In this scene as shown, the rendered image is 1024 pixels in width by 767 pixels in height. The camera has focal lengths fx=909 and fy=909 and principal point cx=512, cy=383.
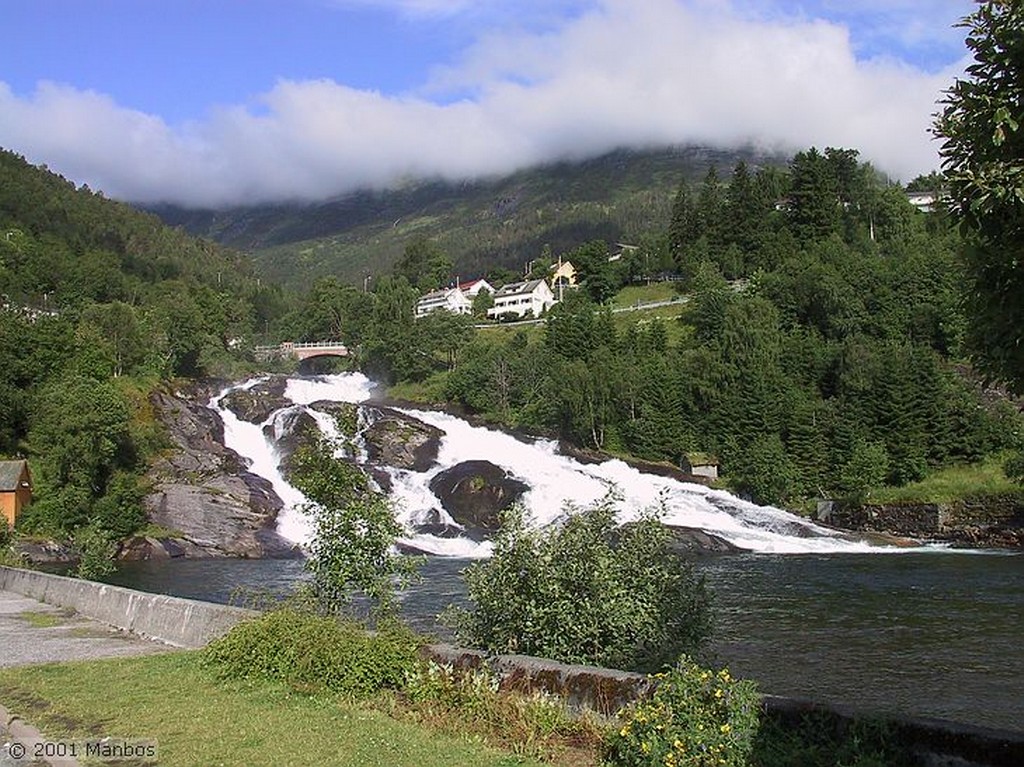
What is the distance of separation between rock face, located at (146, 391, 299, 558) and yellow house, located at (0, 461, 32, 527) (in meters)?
5.74

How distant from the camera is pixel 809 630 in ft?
74.3

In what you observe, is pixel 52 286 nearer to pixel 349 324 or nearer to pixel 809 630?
pixel 349 324

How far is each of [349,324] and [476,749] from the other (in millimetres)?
92451

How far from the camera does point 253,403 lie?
61.0 meters

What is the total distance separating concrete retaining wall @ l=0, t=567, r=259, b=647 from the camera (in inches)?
513

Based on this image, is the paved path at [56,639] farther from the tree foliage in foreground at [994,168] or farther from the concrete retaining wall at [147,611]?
the tree foliage in foreground at [994,168]

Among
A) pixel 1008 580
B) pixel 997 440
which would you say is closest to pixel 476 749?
pixel 1008 580

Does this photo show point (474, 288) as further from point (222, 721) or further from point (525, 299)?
point (222, 721)

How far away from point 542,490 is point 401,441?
9923 mm

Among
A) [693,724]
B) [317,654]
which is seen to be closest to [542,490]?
[317,654]

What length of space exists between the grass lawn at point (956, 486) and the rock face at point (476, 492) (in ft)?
72.5

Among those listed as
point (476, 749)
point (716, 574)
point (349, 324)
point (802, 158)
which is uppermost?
point (802, 158)

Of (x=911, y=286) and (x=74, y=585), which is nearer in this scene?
(x=74, y=585)

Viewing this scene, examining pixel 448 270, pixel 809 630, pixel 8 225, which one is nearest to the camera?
pixel 809 630
